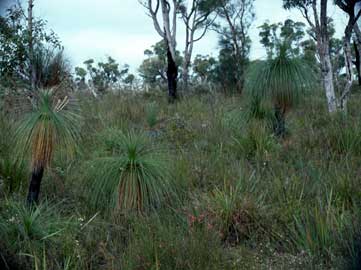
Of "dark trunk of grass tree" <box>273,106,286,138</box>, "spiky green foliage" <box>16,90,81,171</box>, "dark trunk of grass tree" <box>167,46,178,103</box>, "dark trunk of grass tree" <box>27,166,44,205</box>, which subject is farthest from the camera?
"dark trunk of grass tree" <box>167,46,178,103</box>

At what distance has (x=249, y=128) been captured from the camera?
6605 millimetres

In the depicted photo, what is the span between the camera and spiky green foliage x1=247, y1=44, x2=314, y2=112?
6855 mm

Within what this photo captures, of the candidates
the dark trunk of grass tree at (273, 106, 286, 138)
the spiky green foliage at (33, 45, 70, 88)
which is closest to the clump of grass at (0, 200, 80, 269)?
the spiky green foliage at (33, 45, 70, 88)

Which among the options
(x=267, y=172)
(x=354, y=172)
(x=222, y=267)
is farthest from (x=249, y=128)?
(x=222, y=267)

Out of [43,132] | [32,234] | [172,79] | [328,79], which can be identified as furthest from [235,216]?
[172,79]

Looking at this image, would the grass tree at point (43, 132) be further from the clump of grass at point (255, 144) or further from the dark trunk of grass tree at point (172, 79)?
the dark trunk of grass tree at point (172, 79)

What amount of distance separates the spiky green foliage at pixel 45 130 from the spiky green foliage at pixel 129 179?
0.56 m

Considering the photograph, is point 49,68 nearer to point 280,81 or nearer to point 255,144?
point 255,144

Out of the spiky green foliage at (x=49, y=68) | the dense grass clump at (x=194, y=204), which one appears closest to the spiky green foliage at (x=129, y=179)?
the dense grass clump at (x=194, y=204)

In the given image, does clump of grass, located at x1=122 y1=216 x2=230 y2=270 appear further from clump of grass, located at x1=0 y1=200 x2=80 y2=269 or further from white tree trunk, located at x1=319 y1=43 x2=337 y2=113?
white tree trunk, located at x1=319 y1=43 x2=337 y2=113

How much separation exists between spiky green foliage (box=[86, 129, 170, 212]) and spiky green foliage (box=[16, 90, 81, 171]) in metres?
0.56

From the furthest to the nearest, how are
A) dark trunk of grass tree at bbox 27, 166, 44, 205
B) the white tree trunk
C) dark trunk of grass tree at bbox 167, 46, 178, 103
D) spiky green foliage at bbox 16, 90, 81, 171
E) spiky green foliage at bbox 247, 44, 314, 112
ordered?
dark trunk of grass tree at bbox 167, 46, 178, 103
the white tree trunk
spiky green foliage at bbox 247, 44, 314, 112
dark trunk of grass tree at bbox 27, 166, 44, 205
spiky green foliage at bbox 16, 90, 81, 171

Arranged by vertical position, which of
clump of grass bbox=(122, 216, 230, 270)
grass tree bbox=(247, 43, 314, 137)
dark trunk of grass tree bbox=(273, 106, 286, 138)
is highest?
grass tree bbox=(247, 43, 314, 137)

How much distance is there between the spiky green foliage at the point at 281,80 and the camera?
6.86 meters
